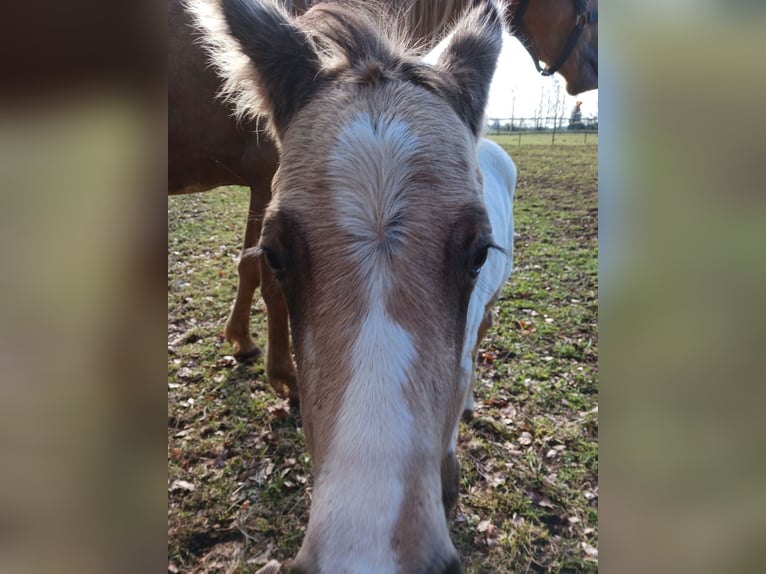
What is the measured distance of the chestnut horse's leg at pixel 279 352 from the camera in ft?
14.3

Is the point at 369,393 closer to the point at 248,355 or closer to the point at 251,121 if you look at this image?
the point at 251,121

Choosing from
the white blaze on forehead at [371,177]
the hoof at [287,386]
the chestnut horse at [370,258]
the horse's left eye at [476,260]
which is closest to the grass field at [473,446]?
the hoof at [287,386]

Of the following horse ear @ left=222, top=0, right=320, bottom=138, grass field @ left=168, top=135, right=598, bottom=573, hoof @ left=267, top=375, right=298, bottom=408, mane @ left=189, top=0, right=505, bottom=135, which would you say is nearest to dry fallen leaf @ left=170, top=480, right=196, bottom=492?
grass field @ left=168, top=135, right=598, bottom=573

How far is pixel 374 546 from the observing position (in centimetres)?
121

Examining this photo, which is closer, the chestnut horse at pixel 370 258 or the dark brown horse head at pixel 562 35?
the chestnut horse at pixel 370 258

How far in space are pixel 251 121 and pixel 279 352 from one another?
2062mm

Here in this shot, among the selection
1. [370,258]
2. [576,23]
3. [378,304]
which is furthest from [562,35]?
[378,304]

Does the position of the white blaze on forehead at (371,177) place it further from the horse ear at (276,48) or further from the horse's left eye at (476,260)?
the horse ear at (276,48)

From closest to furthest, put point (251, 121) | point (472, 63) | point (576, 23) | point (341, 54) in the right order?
point (341, 54) → point (472, 63) → point (251, 121) → point (576, 23)

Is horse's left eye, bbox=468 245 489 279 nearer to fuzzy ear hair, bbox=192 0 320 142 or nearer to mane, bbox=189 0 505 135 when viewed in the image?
mane, bbox=189 0 505 135

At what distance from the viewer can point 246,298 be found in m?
4.98

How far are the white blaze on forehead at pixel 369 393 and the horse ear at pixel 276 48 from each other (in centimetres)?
56
